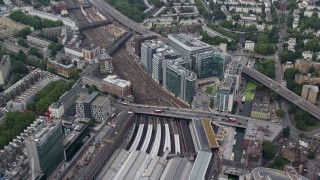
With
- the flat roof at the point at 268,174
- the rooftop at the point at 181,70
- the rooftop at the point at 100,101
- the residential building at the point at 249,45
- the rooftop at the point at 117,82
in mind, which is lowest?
the flat roof at the point at 268,174

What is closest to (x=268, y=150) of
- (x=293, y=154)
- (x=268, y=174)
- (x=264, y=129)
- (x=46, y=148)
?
(x=293, y=154)

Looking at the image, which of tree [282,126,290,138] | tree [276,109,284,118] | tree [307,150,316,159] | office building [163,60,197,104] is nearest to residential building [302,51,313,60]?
tree [276,109,284,118]

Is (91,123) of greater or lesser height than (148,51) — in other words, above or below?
below

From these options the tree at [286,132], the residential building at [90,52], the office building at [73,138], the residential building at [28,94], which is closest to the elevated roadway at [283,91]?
the tree at [286,132]

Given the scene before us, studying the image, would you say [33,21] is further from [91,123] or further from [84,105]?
[91,123]

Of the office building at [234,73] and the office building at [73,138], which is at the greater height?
the office building at [234,73]

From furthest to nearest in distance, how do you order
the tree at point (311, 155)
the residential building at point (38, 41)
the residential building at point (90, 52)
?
1. the residential building at point (38, 41)
2. the residential building at point (90, 52)
3. the tree at point (311, 155)

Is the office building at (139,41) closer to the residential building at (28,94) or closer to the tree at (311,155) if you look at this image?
the residential building at (28,94)
